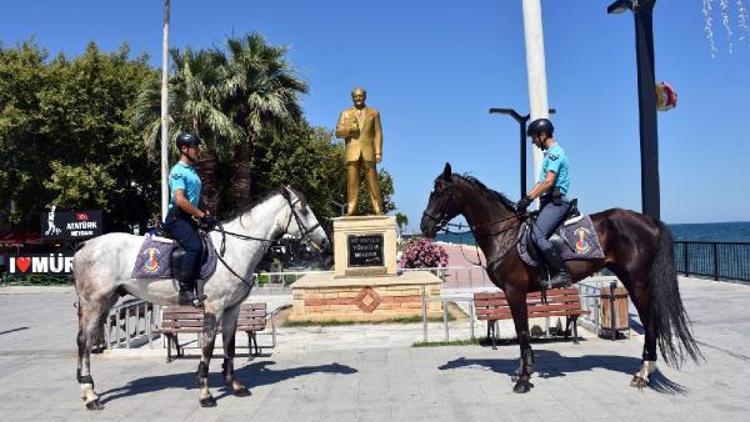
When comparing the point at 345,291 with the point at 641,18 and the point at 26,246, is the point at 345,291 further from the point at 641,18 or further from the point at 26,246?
the point at 26,246

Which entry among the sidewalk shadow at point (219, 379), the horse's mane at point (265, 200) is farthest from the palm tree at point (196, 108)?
the horse's mane at point (265, 200)

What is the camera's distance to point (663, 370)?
7.67 m

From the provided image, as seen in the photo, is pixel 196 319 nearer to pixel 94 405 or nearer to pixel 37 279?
pixel 94 405

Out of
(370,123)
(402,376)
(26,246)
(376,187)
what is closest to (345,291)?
(376,187)

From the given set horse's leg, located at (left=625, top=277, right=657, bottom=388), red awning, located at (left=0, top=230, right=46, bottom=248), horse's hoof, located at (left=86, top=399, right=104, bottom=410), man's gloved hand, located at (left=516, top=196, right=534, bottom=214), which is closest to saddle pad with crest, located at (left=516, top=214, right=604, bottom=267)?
man's gloved hand, located at (left=516, top=196, right=534, bottom=214)

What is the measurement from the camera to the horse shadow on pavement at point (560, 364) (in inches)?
303

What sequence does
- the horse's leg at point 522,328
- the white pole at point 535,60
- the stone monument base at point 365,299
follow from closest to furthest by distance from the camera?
the horse's leg at point 522,328 < the white pole at point 535,60 < the stone monument base at point 365,299

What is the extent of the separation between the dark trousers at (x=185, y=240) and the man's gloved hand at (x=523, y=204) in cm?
379

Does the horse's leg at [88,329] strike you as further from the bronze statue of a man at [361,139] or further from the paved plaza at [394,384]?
the bronze statue of a man at [361,139]

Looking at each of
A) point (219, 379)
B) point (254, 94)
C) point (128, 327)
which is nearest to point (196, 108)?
point (254, 94)

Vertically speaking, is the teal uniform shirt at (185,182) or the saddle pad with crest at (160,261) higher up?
the teal uniform shirt at (185,182)

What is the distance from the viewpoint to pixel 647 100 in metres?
9.91

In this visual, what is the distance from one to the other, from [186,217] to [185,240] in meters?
0.32

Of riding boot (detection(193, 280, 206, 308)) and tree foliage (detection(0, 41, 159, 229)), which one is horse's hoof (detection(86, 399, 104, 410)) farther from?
tree foliage (detection(0, 41, 159, 229))
